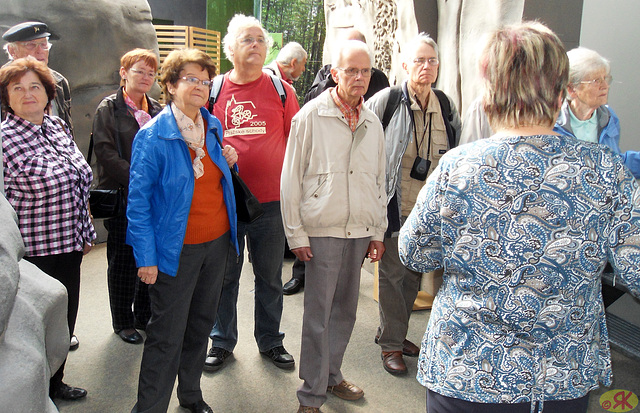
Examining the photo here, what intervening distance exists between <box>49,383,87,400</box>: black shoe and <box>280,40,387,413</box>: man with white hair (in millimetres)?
1194

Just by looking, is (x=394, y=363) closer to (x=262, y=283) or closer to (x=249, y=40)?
(x=262, y=283)

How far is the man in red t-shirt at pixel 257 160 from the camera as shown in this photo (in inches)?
123

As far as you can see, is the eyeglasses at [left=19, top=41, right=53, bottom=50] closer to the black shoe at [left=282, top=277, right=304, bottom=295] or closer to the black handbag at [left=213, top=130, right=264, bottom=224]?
the black handbag at [left=213, top=130, right=264, bottom=224]

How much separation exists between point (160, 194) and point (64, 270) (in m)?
0.84

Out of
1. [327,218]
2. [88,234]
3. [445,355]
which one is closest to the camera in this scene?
[445,355]

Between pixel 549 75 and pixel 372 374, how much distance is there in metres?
2.36

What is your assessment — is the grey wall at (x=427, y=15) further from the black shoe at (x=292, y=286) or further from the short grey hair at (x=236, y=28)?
the black shoe at (x=292, y=286)

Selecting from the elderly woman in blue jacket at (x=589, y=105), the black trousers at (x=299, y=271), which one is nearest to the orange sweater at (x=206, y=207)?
the elderly woman in blue jacket at (x=589, y=105)

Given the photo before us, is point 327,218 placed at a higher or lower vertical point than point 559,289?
lower

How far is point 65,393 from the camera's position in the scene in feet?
9.53

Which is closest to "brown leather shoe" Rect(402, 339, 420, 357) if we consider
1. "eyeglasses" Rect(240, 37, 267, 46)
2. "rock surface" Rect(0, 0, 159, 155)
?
"eyeglasses" Rect(240, 37, 267, 46)

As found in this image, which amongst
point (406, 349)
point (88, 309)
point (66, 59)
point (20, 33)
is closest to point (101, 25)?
point (66, 59)

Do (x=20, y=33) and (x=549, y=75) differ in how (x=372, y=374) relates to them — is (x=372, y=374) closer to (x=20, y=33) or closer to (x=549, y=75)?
(x=549, y=75)

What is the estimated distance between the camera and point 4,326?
0.96m
